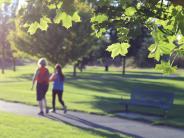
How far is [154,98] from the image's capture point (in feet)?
57.1

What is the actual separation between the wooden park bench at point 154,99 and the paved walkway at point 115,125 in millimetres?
1565

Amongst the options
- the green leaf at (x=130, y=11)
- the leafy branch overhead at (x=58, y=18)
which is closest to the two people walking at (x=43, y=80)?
the leafy branch overhead at (x=58, y=18)

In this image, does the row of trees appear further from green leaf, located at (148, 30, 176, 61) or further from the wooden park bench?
the wooden park bench

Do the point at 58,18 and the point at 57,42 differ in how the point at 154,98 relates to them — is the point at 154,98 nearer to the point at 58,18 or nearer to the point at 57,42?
the point at 58,18

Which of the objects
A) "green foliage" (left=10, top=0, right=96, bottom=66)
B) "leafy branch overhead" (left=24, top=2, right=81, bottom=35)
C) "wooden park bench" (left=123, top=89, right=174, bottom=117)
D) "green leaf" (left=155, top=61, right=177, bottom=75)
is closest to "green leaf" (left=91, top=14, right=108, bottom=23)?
"leafy branch overhead" (left=24, top=2, right=81, bottom=35)

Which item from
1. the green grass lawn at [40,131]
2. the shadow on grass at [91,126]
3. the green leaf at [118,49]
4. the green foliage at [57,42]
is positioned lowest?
the shadow on grass at [91,126]

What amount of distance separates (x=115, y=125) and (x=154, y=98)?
3.14 meters

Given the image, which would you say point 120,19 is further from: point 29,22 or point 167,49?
point 29,22

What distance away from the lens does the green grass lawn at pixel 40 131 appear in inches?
463

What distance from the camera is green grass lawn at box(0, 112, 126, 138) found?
38.6 ft

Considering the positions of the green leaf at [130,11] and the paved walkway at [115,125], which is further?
the paved walkway at [115,125]

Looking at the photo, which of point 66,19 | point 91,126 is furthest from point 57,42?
point 66,19

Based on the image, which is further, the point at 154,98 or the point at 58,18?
the point at 154,98

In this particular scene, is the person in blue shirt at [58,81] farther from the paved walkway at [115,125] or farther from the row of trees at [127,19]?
the row of trees at [127,19]
